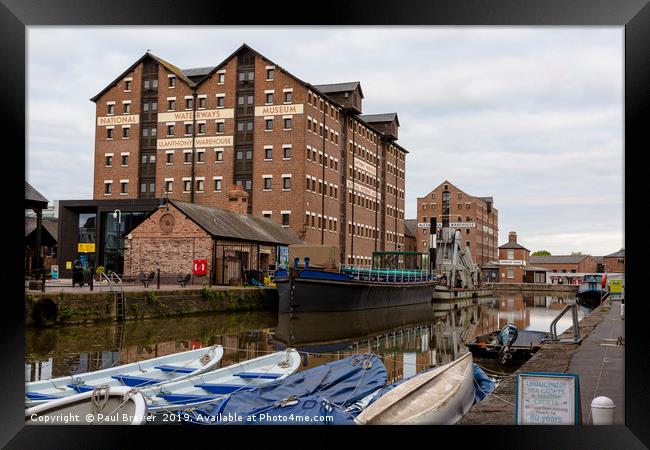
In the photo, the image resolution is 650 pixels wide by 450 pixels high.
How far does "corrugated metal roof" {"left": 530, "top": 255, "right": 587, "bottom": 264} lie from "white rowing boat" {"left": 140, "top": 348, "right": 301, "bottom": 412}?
96075 millimetres

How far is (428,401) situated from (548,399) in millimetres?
2340

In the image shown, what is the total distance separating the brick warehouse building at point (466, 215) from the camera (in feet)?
250

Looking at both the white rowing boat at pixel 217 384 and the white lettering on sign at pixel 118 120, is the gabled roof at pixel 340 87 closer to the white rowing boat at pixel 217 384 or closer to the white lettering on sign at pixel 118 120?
the white lettering on sign at pixel 118 120

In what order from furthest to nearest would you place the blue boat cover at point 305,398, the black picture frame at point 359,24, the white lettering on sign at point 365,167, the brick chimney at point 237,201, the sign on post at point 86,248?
the white lettering on sign at point 365,167, the sign on post at point 86,248, the brick chimney at point 237,201, the blue boat cover at point 305,398, the black picture frame at point 359,24

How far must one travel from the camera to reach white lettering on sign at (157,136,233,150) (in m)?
50.4

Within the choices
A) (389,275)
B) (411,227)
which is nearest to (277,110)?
(389,275)

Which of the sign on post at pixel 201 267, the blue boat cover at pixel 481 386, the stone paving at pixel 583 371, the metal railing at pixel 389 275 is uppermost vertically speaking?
the sign on post at pixel 201 267

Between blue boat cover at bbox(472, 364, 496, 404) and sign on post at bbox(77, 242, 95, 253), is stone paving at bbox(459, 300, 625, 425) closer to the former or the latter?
blue boat cover at bbox(472, 364, 496, 404)

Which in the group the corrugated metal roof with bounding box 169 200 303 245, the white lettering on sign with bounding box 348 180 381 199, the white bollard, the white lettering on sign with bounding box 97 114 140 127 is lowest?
the white bollard

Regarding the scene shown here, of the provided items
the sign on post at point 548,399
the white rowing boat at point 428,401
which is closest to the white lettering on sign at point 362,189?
the white rowing boat at point 428,401

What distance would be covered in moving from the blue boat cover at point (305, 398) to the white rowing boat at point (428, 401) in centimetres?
44

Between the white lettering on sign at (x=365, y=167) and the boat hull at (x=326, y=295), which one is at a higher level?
the white lettering on sign at (x=365, y=167)

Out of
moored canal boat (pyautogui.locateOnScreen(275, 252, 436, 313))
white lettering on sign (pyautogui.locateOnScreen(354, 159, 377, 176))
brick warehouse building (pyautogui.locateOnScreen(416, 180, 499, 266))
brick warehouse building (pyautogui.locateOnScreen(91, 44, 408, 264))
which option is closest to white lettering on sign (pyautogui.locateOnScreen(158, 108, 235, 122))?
brick warehouse building (pyautogui.locateOnScreen(91, 44, 408, 264))

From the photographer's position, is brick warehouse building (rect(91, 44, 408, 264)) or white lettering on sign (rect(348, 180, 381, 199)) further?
white lettering on sign (rect(348, 180, 381, 199))
